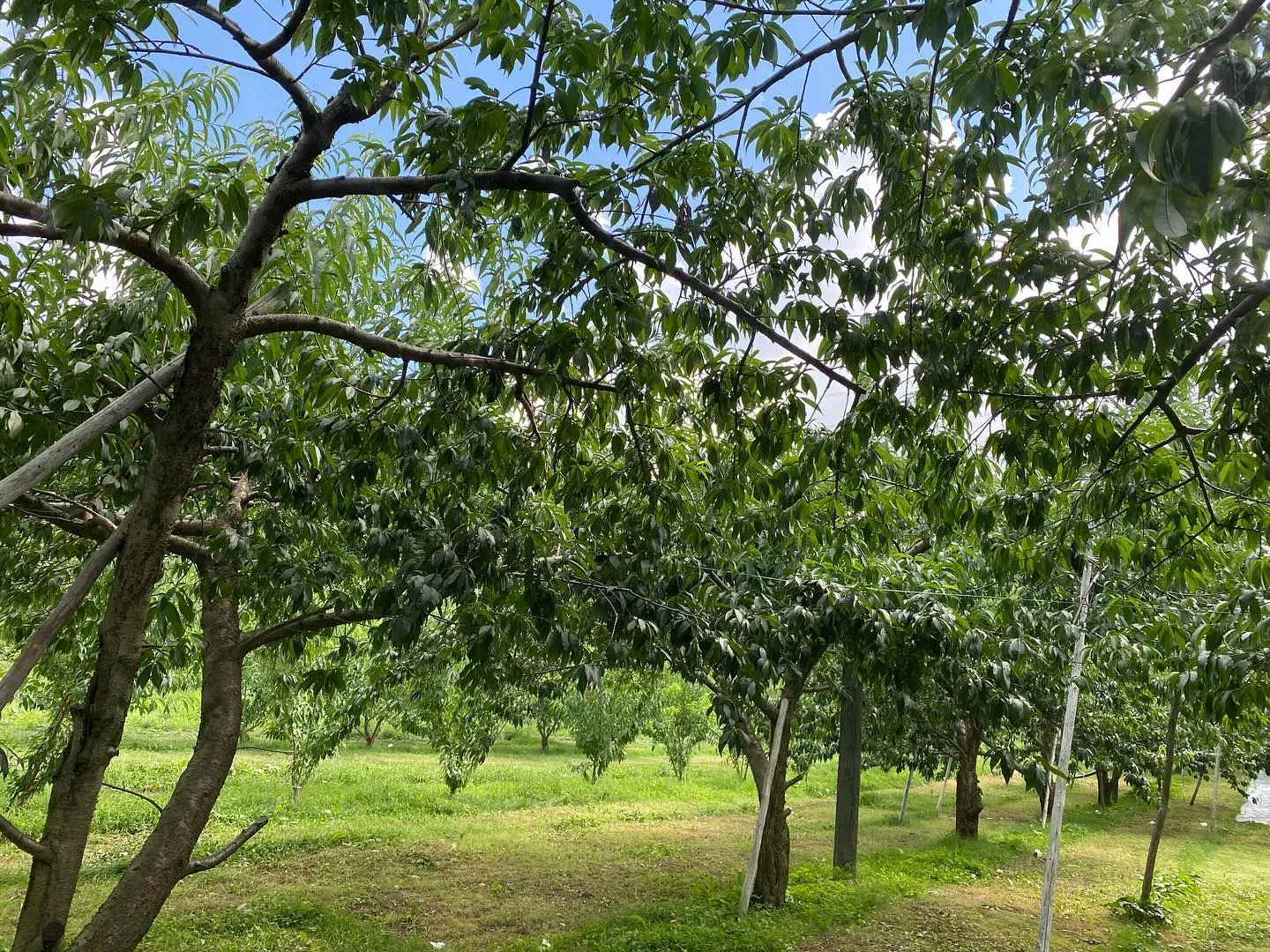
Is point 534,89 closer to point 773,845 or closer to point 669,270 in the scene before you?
point 669,270

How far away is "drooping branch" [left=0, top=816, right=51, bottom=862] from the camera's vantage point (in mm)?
2762

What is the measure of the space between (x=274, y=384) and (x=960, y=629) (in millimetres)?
4215

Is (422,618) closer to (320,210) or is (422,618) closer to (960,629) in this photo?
(320,210)

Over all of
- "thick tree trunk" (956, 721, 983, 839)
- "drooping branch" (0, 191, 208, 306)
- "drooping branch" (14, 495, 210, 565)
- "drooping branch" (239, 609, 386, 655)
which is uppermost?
"drooping branch" (0, 191, 208, 306)

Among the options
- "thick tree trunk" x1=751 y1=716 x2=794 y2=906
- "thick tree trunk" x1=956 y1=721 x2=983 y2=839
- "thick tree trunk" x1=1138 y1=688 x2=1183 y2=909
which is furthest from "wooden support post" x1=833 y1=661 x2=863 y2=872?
"thick tree trunk" x1=956 y1=721 x2=983 y2=839

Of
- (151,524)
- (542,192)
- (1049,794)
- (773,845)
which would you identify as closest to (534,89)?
(542,192)

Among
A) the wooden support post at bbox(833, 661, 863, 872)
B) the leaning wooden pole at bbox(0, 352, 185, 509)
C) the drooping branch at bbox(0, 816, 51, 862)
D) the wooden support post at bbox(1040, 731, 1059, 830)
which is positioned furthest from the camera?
the wooden support post at bbox(1040, 731, 1059, 830)

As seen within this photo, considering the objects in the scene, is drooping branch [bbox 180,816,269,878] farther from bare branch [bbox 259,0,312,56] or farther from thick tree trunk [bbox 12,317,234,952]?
bare branch [bbox 259,0,312,56]

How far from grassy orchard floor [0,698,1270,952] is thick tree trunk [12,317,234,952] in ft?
13.2

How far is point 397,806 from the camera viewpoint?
14.2 metres

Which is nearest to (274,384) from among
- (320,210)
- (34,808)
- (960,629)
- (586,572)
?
(320,210)

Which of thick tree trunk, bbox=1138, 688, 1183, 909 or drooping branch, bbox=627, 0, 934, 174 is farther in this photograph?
thick tree trunk, bbox=1138, 688, 1183, 909

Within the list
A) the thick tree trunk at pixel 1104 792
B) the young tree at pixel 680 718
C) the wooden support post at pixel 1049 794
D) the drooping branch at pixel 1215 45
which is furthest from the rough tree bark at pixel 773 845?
the thick tree trunk at pixel 1104 792

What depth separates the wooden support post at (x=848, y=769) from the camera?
8148mm
